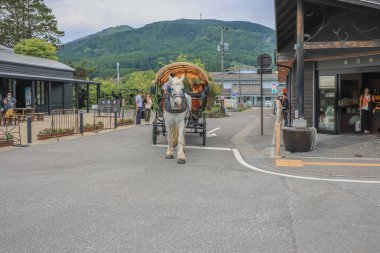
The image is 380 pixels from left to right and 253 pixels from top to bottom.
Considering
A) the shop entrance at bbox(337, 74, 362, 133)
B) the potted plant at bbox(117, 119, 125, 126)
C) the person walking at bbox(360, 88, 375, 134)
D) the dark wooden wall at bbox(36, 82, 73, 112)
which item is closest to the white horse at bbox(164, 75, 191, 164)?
the shop entrance at bbox(337, 74, 362, 133)

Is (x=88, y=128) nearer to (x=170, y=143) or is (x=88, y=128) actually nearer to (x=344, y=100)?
(x=170, y=143)

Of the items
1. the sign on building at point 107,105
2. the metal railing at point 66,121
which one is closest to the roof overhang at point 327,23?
the metal railing at point 66,121

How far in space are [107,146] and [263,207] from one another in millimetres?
8181

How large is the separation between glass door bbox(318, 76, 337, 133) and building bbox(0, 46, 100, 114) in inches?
791

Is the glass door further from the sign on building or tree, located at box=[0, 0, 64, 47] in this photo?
tree, located at box=[0, 0, 64, 47]

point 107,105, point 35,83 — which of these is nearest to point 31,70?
point 35,83

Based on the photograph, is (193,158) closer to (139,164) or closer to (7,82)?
(139,164)

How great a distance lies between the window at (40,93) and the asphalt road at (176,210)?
26.4 metres

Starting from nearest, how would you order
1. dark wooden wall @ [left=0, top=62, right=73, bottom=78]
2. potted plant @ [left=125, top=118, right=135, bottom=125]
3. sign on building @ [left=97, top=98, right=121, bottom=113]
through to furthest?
1. potted plant @ [left=125, top=118, right=135, bottom=125]
2. sign on building @ [left=97, top=98, right=121, bottom=113]
3. dark wooden wall @ [left=0, top=62, right=73, bottom=78]

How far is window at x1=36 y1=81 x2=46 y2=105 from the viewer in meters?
34.1

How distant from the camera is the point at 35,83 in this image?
33.7m

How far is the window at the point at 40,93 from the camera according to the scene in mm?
34062

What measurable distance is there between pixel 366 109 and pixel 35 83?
89.4ft

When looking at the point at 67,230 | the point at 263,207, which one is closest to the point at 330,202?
the point at 263,207
